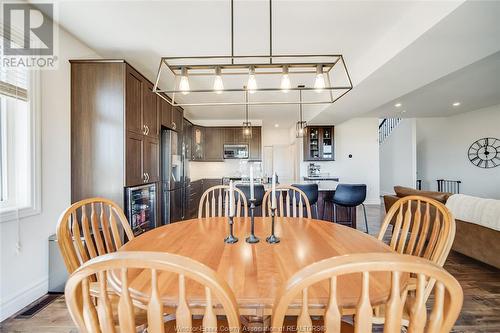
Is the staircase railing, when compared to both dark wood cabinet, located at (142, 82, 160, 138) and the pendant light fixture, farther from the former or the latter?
dark wood cabinet, located at (142, 82, 160, 138)

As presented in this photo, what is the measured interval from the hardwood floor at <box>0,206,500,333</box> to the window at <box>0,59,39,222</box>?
841 mm

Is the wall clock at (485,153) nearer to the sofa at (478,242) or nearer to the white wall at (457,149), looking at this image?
the white wall at (457,149)

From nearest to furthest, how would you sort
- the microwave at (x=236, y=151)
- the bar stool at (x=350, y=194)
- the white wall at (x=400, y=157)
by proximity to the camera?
the bar stool at (x=350, y=194) < the microwave at (x=236, y=151) < the white wall at (x=400, y=157)

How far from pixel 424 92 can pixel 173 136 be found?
5.05 m

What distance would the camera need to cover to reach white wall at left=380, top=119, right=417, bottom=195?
724 cm

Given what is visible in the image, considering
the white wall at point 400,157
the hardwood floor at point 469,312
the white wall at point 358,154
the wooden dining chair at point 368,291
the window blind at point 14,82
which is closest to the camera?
the wooden dining chair at point 368,291

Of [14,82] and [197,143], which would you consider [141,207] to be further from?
[197,143]

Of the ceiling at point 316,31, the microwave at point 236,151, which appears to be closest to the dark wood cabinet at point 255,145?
the microwave at point 236,151

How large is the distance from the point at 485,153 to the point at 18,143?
30.6 ft

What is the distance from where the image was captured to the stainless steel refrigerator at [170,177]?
365 centimetres

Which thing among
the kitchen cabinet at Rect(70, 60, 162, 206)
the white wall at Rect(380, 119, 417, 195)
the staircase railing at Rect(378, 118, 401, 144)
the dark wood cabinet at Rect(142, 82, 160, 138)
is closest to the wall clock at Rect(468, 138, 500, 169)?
the white wall at Rect(380, 119, 417, 195)

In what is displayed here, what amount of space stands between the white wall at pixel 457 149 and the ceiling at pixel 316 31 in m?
5.02

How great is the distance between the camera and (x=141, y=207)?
9.55 ft

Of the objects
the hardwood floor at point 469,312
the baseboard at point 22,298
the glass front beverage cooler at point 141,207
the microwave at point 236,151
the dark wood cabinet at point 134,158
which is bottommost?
the hardwood floor at point 469,312
